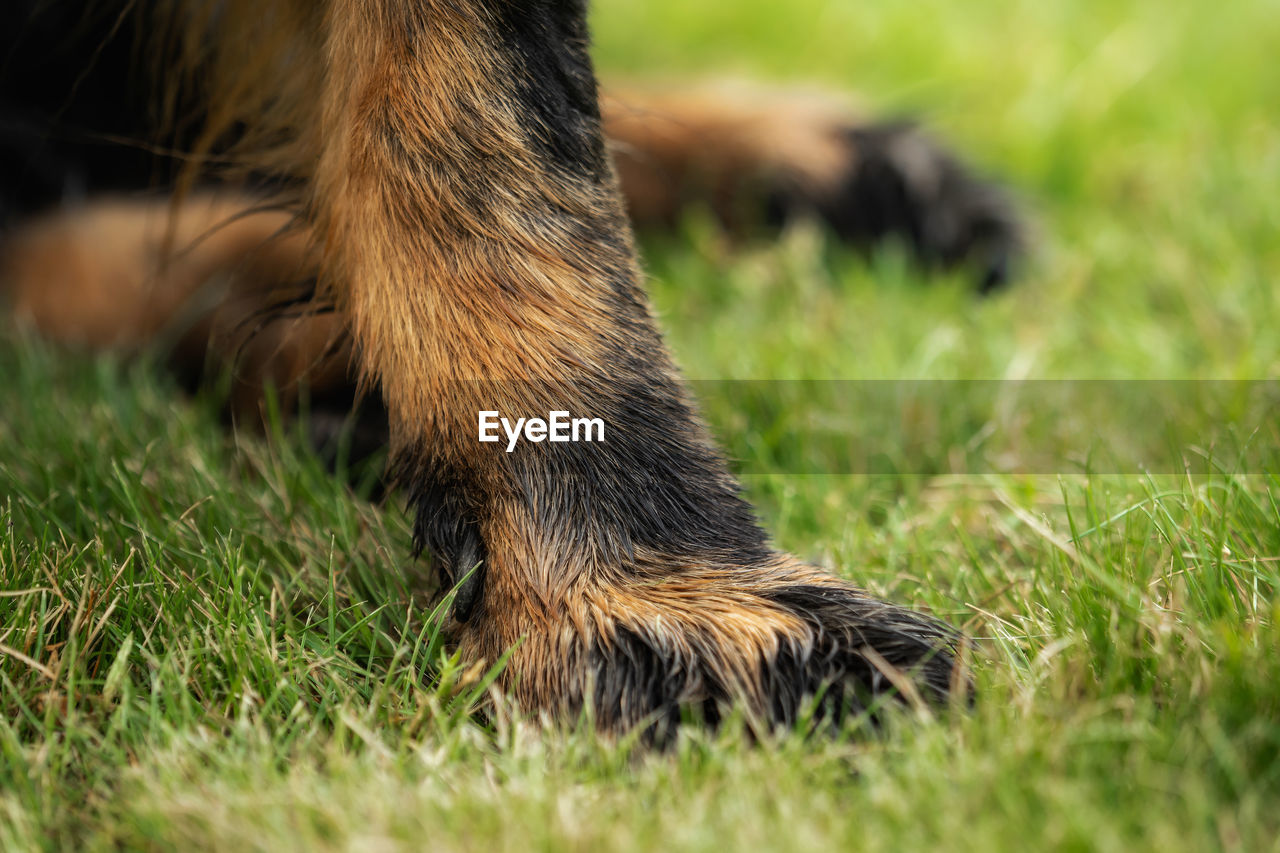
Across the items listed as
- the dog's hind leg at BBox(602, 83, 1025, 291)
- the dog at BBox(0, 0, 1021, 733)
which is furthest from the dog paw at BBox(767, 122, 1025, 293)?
the dog at BBox(0, 0, 1021, 733)

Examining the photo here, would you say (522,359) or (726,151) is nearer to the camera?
(522,359)

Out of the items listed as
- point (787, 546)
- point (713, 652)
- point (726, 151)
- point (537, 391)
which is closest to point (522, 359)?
point (537, 391)

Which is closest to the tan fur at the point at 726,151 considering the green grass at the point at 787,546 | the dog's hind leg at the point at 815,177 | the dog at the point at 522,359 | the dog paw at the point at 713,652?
the dog's hind leg at the point at 815,177

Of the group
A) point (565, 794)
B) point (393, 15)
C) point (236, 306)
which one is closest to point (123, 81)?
point (236, 306)

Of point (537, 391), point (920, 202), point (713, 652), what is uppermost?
point (920, 202)

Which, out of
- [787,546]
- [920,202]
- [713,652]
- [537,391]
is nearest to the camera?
[713,652]

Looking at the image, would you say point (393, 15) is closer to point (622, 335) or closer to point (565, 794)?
point (622, 335)

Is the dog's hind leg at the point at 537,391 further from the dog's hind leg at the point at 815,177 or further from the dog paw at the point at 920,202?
the dog paw at the point at 920,202

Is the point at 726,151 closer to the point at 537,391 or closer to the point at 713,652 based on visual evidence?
the point at 537,391
